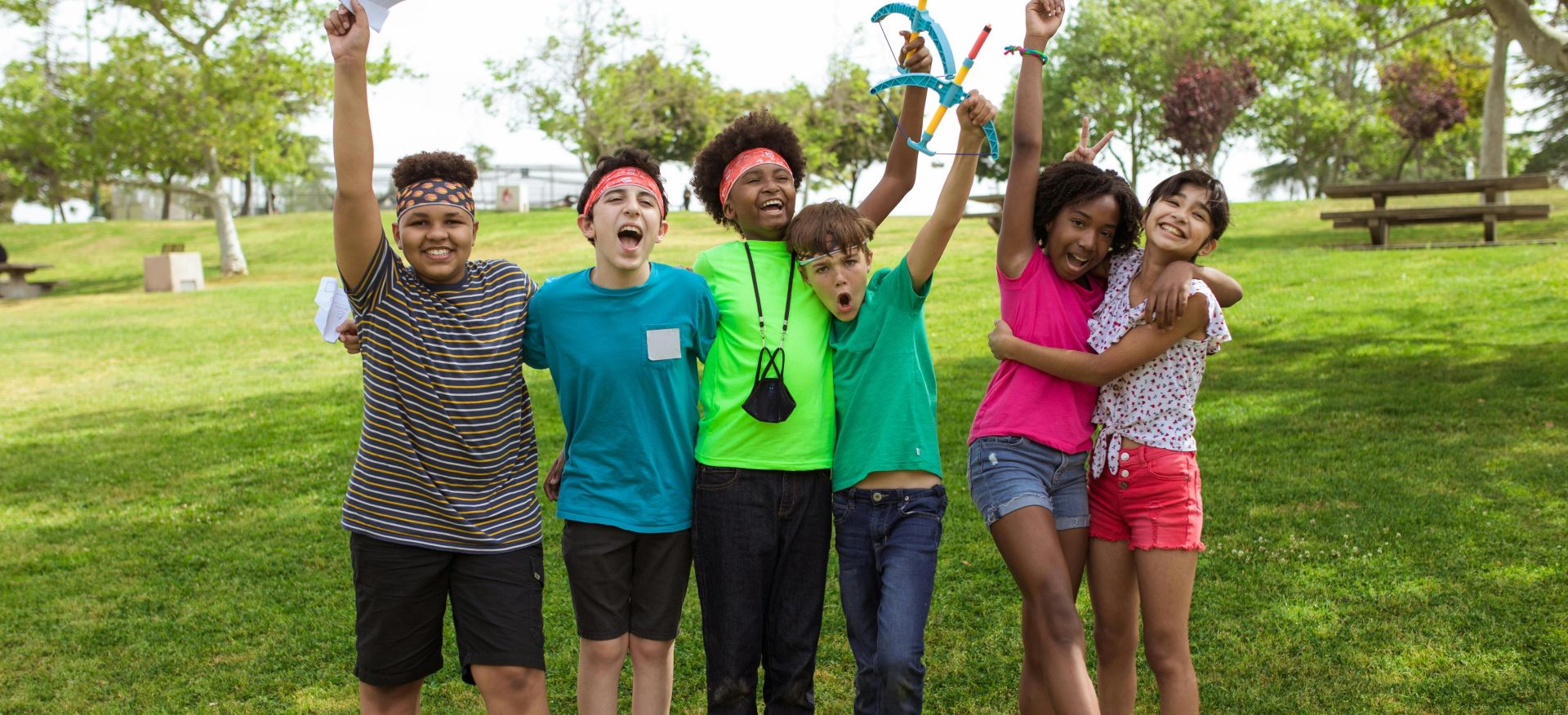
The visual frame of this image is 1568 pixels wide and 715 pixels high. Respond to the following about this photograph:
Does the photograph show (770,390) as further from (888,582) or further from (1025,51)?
(1025,51)

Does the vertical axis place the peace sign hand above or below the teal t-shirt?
above

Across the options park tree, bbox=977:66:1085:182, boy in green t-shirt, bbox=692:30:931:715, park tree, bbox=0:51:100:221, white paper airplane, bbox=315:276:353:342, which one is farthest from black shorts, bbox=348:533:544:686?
park tree, bbox=977:66:1085:182

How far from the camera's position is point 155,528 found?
6.34 meters

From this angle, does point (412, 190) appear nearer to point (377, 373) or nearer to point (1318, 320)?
point (377, 373)

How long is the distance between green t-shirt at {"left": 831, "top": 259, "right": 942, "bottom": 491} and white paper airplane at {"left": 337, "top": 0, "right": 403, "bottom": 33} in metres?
1.38

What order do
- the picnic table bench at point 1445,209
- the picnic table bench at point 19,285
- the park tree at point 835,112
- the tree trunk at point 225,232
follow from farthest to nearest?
1. the park tree at point 835,112
2. the tree trunk at point 225,232
3. the picnic table bench at point 19,285
4. the picnic table bench at point 1445,209

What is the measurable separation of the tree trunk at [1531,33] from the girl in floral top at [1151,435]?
22.1ft

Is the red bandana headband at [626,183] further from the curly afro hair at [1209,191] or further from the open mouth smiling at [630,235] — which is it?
the curly afro hair at [1209,191]

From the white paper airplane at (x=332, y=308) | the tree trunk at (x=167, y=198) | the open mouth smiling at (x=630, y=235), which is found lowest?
the white paper airplane at (x=332, y=308)

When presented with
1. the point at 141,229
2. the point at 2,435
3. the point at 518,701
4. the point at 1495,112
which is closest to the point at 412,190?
the point at 518,701

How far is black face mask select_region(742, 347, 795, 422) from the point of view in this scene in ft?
9.82

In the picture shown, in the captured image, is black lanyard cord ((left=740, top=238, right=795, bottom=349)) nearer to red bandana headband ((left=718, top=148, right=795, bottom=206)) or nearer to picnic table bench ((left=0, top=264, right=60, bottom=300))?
red bandana headband ((left=718, top=148, right=795, bottom=206))

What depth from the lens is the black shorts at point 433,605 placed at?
2.98 meters

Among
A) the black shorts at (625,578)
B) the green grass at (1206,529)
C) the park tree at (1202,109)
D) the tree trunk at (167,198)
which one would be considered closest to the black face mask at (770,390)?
the black shorts at (625,578)
